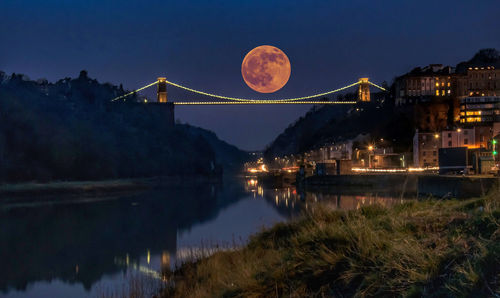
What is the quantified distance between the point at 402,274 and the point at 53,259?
1275 centimetres

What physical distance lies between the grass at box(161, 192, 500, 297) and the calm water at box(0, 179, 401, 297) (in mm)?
2879

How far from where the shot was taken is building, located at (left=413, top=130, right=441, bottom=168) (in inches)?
2046

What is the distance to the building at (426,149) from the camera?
5196 cm

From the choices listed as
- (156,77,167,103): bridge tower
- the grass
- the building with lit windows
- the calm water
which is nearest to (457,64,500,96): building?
the building with lit windows

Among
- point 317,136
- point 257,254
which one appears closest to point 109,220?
point 257,254

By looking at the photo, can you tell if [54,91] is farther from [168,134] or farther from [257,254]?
[257,254]

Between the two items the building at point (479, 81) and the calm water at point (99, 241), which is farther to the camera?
the building at point (479, 81)

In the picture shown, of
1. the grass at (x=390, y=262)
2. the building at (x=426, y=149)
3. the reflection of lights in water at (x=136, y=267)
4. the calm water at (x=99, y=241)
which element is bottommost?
the calm water at (x=99, y=241)

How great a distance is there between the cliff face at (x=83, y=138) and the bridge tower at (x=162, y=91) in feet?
15.1

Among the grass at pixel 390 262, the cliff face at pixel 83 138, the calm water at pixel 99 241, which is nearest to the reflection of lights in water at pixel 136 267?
the calm water at pixel 99 241

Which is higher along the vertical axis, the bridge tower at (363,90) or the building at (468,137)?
the bridge tower at (363,90)

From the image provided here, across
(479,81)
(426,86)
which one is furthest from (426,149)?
(479,81)

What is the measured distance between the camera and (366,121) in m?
86.2

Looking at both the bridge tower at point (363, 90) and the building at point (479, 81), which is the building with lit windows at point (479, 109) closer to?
the building at point (479, 81)
